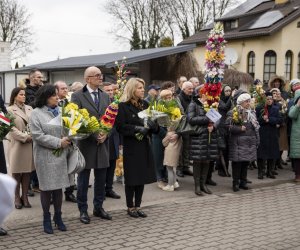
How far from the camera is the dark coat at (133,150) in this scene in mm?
6172

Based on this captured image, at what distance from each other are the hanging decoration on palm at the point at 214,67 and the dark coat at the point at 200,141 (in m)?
0.27

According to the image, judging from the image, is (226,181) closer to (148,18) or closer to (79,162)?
(79,162)

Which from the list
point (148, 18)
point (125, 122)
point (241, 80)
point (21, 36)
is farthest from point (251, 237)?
Answer: point (21, 36)

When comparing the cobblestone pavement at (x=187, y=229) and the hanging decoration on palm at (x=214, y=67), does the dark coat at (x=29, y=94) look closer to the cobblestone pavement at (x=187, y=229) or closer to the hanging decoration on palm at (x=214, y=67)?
the cobblestone pavement at (x=187, y=229)

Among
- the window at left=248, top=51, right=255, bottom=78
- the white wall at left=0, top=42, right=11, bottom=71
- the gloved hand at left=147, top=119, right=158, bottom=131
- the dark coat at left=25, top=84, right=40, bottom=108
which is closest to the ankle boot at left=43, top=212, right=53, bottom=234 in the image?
the gloved hand at left=147, top=119, right=158, bottom=131

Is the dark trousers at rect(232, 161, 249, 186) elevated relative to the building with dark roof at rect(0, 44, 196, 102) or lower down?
lower down

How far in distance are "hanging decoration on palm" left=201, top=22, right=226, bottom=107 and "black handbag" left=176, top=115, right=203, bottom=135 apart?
1.60 feet

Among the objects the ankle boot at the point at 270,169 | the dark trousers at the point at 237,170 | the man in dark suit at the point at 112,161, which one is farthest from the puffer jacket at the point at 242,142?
the man in dark suit at the point at 112,161

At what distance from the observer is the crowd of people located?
218 inches

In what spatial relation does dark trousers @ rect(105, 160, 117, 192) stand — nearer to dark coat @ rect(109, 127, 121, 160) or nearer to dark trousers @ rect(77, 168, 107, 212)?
dark coat @ rect(109, 127, 121, 160)

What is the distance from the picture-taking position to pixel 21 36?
48.5 meters

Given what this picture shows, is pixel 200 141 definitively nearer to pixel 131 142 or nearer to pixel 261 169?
pixel 131 142

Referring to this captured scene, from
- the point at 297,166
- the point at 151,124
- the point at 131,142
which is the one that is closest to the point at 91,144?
the point at 131,142

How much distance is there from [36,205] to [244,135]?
13.0ft
